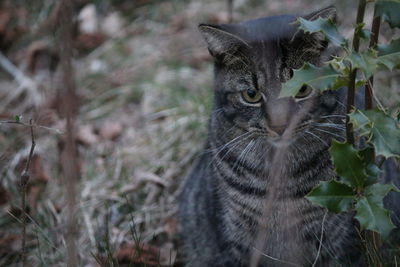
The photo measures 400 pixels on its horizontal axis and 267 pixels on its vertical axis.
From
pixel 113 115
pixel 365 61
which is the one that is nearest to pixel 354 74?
pixel 365 61

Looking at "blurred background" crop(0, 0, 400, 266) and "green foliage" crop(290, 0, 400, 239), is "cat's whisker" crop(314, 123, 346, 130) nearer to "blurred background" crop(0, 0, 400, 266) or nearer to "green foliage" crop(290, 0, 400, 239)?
"green foliage" crop(290, 0, 400, 239)

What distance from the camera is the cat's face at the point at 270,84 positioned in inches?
87.0

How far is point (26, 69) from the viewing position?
5094 mm

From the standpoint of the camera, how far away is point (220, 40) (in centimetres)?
244

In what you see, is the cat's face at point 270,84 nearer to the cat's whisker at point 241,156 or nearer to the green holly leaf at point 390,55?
the cat's whisker at point 241,156

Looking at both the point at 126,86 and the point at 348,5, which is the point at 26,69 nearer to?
the point at 126,86

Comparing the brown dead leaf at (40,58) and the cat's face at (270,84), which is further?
the brown dead leaf at (40,58)

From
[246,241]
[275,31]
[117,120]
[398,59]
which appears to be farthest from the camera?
[117,120]

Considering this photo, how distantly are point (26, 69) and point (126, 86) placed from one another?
1.03 m

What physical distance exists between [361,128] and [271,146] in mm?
575

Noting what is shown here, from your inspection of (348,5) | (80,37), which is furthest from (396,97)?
(80,37)

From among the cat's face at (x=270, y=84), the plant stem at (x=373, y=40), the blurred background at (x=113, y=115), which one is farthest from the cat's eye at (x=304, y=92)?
the blurred background at (x=113, y=115)

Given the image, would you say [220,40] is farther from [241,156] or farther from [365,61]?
[365,61]

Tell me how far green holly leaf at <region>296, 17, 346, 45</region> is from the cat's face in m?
0.26
